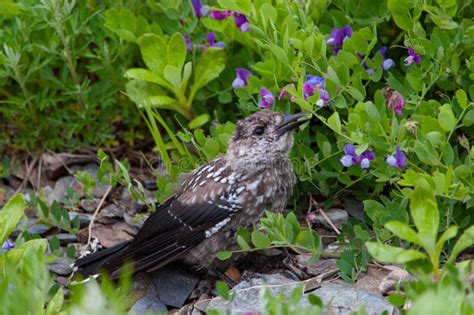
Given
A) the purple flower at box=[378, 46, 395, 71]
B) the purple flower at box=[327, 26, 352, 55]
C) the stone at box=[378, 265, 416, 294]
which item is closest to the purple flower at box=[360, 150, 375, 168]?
the stone at box=[378, 265, 416, 294]

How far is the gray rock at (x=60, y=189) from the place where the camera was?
263 inches

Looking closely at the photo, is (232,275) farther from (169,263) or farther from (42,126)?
(42,126)

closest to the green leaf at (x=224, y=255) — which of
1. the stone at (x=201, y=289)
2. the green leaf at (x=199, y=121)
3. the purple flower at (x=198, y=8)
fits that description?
the stone at (x=201, y=289)

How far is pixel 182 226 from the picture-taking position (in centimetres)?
560

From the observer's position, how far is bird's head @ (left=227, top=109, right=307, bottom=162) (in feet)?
18.7

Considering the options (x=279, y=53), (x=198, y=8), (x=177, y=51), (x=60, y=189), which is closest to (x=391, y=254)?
(x=279, y=53)

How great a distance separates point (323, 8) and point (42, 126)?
86.6 inches

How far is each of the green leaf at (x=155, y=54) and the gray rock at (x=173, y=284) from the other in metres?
1.29

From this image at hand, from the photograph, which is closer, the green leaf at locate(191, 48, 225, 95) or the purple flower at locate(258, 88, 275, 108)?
the purple flower at locate(258, 88, 275, 108)

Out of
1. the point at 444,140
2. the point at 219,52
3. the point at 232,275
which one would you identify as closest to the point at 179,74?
the point at 219,52

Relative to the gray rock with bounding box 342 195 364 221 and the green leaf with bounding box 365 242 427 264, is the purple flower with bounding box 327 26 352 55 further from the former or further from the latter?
the green leaf with bounding box 365 242 427 264

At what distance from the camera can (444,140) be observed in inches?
192

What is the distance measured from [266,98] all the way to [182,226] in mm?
913

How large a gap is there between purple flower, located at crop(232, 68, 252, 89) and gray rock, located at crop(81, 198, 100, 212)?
1319 millimetres
